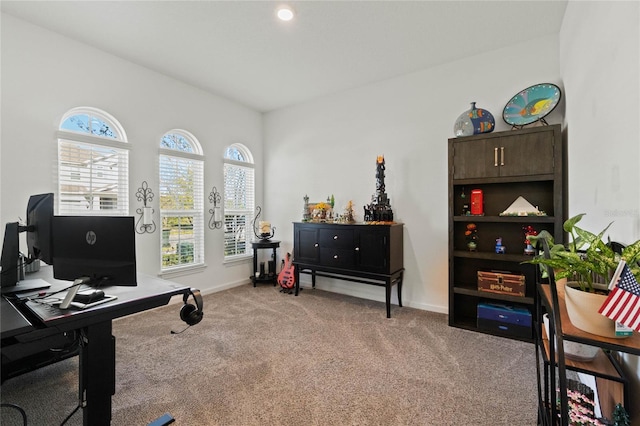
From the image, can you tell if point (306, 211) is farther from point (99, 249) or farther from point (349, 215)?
point (99, 249)

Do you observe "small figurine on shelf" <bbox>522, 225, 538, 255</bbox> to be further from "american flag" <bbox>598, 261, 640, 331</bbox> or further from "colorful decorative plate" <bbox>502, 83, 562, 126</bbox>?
"american flag" <bbox>598, 261, 640, 331</bbox>

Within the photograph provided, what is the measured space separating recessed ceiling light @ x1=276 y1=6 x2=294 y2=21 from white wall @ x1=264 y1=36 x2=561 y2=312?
5.52ft

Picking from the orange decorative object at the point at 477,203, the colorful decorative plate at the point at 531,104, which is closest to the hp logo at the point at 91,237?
the orange decorative object at the point at 477,203

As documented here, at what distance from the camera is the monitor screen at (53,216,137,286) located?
147 cm

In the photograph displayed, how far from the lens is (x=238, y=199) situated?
4.71 m

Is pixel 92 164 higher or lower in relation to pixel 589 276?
higher

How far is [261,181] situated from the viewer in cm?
507

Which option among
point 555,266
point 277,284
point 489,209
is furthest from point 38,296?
point 489,209

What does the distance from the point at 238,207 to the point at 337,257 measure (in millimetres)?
1990

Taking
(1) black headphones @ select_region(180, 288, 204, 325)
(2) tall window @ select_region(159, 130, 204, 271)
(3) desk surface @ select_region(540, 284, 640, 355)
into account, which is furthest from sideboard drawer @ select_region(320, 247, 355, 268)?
(3) desk surface @ select_region(540, 284, 640, 355)

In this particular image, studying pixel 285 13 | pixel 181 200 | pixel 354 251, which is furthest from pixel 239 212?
pixel 285 13

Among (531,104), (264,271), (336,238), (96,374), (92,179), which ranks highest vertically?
(531,104)

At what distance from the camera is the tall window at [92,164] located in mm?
2941

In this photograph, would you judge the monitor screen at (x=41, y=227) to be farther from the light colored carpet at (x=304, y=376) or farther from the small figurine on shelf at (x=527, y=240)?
the small figurine on shelf at (x=527, y=240)
